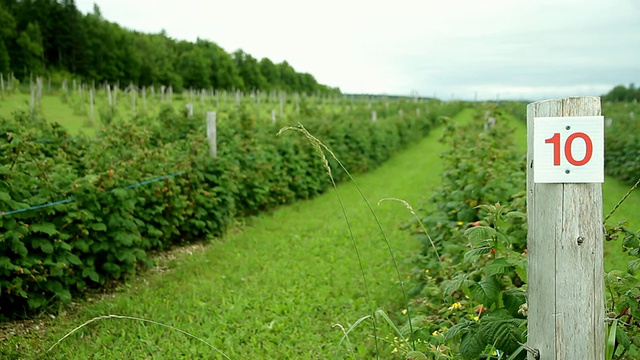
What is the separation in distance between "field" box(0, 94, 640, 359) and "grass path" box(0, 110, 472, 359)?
0.01 metres

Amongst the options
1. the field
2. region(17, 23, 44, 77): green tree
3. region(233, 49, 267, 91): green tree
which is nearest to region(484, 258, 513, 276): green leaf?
the field

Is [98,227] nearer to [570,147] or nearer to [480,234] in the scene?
[480,234]

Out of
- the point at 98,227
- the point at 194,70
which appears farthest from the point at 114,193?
the point at 194,70

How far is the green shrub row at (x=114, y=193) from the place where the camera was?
4.15 m

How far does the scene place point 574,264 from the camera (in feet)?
5.42

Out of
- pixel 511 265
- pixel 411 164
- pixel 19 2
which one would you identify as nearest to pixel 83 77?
pixel 19 2

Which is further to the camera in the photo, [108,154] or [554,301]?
[108,154]

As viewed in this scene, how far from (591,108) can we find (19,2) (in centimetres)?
4847

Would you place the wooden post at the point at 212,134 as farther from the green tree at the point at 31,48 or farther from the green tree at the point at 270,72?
the green tree at the point at 270,72

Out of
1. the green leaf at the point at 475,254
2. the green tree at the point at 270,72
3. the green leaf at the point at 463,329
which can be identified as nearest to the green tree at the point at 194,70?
the green tree at the point at 270,72

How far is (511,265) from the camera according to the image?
2115 millimetres

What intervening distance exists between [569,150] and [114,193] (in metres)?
4.16

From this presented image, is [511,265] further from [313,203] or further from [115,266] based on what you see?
[313,203]

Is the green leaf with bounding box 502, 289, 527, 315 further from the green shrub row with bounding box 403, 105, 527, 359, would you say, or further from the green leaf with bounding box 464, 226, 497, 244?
the green leaf with bounding box 464, 226, 497, 244
